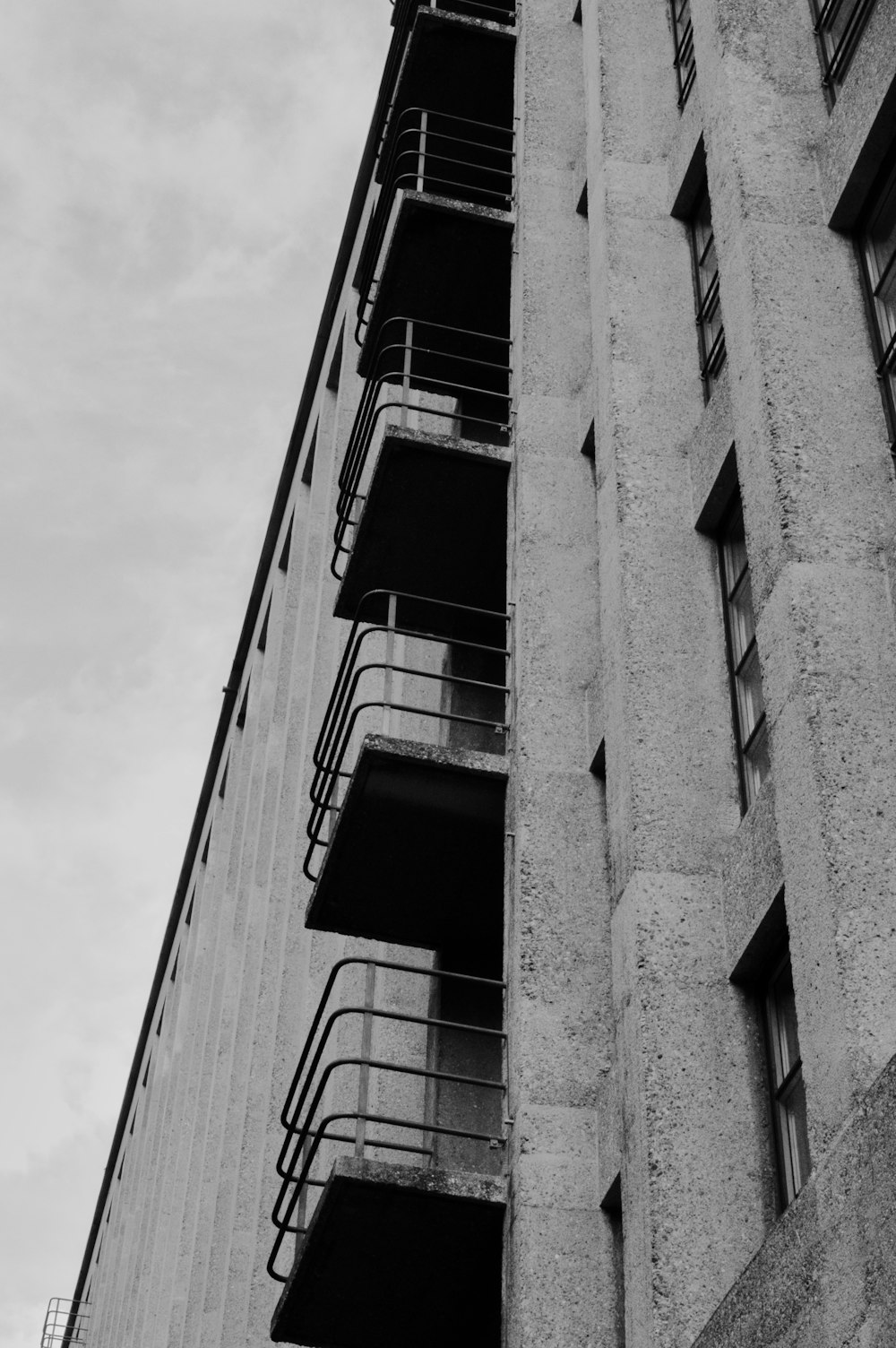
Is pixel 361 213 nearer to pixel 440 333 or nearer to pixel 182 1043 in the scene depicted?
pixel 440 333

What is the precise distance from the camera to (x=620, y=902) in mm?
10672

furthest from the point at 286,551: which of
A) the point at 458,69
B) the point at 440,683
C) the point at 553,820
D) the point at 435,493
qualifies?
the point at 553,820

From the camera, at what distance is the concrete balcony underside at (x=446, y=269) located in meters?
17.7

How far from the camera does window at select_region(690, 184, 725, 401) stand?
1301 centimetres

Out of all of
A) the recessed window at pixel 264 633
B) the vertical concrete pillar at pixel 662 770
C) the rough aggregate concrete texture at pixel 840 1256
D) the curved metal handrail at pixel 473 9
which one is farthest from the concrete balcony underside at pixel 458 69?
the rough aggregate concrete texture at pixel 840 1256

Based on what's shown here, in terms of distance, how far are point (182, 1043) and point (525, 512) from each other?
70.4 feet

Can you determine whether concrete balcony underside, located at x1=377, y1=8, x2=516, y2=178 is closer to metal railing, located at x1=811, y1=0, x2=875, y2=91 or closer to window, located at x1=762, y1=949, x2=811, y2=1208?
metal railing, located at x1=811, y1=0, x2=875, y2=91

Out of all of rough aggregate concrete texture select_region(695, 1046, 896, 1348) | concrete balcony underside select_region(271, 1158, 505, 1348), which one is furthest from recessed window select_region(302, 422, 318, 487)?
rough aggregate concrete texture select_region(695, 1046, 896, 1348)

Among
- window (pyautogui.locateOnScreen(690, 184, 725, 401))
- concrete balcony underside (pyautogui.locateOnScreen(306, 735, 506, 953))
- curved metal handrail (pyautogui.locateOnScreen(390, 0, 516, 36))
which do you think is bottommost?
concrete balcony underside (pyautogui.locateOnScreen(306, 735, 506, 953))

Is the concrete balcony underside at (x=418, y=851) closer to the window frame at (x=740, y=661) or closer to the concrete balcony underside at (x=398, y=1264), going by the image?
the window frame at (x=740, y=661)

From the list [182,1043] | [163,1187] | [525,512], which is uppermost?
[182,1043]

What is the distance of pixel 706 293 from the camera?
1355 cm

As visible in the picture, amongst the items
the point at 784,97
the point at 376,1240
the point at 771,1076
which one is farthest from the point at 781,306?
the point at 376,1240

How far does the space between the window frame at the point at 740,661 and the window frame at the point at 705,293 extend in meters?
1.19
